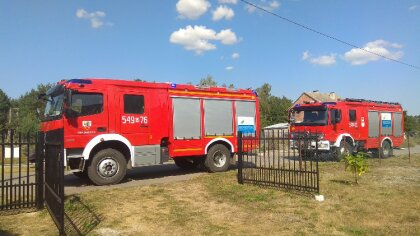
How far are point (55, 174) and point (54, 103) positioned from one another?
5.68 m

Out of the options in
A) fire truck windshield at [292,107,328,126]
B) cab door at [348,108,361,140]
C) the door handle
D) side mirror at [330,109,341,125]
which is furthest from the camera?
cab door at [348,108,361,140]

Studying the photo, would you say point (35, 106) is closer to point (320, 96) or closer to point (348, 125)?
point (320, 96)

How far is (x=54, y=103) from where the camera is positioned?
36.1 ft

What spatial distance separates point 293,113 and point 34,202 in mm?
13503

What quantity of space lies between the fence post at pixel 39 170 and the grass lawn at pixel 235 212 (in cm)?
34

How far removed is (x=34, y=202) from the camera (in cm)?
780

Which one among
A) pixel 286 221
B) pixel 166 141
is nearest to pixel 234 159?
pixel 166 141

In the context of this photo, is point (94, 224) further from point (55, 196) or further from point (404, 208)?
point (404, 208)

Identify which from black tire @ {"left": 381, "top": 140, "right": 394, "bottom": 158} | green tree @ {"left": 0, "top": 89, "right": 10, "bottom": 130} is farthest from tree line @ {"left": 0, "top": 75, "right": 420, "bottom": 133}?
black tire @ {"left": 381, "top": 140, "right": 394, "bottom": 158}


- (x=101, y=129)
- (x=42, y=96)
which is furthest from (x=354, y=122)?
(x=42, y=96)

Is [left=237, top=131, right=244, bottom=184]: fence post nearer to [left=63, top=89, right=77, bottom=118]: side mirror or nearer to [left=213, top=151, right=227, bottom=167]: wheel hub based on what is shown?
[left=213, top=151, right=227, bottom=167]: wheel hub

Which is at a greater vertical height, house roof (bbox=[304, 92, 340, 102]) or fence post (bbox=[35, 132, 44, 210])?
house roof (bbox=[304, 92, 340, 102])

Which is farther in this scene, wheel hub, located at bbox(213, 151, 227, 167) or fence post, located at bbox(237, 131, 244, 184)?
wheel hub, located at bbox(213, 151, 227, 167)

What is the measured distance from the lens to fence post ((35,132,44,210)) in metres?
7.41
